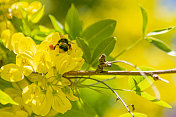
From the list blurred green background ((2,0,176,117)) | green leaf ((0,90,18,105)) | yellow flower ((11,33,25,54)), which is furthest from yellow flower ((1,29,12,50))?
blurred green background ((2,0,176,117))

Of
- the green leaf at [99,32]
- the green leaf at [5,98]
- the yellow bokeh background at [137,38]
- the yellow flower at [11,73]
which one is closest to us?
the green leaf at [5,98]

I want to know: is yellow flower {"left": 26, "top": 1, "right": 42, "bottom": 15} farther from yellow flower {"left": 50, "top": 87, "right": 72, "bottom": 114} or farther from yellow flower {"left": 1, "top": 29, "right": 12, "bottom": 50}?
yellow flower {"left": 50, "top": 87, "right": 72, "bottom": 114}

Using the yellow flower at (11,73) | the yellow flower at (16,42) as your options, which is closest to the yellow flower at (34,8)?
the yellow flower at (16,42)

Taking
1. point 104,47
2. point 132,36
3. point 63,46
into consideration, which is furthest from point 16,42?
point 132,36

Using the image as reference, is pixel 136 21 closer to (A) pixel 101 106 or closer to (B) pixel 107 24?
(A) pixel 101 106

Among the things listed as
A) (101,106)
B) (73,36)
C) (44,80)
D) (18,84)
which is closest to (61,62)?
(44,80)

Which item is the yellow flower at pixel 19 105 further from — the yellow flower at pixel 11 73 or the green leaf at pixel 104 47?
the green leaf at pixel 104 47

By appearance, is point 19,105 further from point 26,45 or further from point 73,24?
point 73,24
